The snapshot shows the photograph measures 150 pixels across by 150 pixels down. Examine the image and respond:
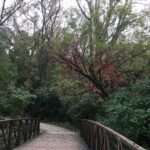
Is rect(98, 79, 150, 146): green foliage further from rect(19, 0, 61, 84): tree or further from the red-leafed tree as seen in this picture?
rect(19, 0, 61, 84): tree

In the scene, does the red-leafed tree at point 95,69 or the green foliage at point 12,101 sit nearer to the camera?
the red-leafed tree at point 95,69

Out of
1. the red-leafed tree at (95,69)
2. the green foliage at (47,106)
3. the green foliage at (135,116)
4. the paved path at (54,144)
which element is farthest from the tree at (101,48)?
the green foliage at (47,106)

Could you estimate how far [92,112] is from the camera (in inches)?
917

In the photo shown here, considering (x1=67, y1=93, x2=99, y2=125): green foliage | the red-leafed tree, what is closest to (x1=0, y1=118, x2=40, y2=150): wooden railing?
the red-leafed tree

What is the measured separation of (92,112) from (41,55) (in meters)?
19.2

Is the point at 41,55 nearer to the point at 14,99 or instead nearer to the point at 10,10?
the point at 10,10

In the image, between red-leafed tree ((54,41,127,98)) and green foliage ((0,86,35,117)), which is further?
green foliage ((0,86,35,117))

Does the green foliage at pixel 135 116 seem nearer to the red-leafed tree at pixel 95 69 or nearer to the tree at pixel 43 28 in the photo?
the red-leafed tree at pixel 95 69

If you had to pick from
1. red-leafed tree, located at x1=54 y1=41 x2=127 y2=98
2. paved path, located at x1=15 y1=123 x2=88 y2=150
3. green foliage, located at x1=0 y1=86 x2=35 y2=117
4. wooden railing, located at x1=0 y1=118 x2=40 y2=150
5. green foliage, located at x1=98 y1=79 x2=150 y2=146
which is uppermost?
red-leafed tree, located at x1=54 y1=41 x2=127 y2=98

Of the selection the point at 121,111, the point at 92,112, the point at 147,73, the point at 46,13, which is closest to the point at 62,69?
the point at 92,112

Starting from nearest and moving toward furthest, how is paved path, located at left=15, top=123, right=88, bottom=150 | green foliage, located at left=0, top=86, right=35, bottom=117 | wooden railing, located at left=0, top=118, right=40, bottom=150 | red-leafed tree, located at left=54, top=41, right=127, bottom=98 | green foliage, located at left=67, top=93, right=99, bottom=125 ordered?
wooden railing, located at left=0, top=118, right=40, bottom=150
paved path, located at left=15, top=123, right=88, bottom=150
red-leafed tree, located at left=54, top=41, right=127, bottom=98
green foliage, located at left=0, top=86, right=35, bottom=117
green foliage, located at left=67, top=93, right=99, bottom=125

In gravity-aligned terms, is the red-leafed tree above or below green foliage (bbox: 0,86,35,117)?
above

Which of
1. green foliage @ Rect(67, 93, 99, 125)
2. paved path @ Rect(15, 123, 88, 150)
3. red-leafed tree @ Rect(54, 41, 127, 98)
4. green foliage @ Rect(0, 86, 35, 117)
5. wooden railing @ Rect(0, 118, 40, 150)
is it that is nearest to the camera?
wooden railing @ Rect(0, 118, 40, 150)

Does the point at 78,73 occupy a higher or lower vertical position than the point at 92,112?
higher
